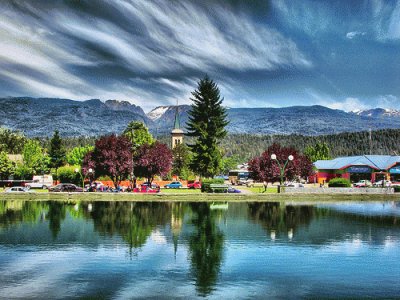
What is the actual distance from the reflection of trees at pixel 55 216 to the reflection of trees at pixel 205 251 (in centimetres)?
958

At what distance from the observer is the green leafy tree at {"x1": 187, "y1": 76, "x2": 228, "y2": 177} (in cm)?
7881

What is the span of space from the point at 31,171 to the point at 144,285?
92.2 m

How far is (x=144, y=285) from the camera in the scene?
17672 mm

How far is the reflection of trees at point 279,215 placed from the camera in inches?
1326

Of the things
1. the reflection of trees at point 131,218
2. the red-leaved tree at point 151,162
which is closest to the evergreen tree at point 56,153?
the red-leaved tree at point 151,162

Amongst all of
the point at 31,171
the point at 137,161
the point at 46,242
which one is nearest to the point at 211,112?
the point at 137,161

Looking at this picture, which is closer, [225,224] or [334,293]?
[334,293]

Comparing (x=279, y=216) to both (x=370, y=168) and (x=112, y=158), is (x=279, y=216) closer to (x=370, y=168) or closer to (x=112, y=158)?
(x=112, y=158)

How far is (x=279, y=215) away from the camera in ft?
133

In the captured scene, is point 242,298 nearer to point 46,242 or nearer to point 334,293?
point 334,293

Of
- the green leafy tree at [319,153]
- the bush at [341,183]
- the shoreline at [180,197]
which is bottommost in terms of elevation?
the shoreline at [180,197]

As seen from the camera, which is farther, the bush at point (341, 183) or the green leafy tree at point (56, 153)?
the green leafy tree at point (56, 153)

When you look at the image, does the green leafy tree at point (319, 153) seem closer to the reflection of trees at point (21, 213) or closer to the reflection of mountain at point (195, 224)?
the reflection of mountain at point (195, 224)

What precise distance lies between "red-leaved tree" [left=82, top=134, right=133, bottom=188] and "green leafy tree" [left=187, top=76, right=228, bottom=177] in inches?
522
